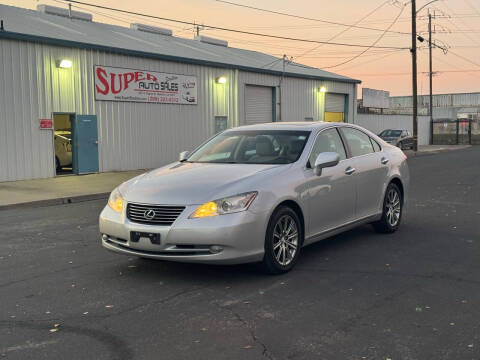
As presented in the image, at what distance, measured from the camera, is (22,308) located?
4727 millimetres

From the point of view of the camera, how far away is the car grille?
5176 mm

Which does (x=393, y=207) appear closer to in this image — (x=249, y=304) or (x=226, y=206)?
(x=226, y=206)

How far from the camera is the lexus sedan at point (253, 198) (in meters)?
5.15

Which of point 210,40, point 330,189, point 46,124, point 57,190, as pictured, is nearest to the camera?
point 330,189

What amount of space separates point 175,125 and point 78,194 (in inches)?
380

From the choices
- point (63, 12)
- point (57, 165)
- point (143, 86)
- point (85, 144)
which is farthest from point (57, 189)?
point (63, 12)

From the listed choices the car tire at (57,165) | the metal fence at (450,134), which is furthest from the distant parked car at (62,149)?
the metal fence at (450,134)

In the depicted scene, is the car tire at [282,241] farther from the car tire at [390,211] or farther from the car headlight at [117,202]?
the car tire at [390,211]

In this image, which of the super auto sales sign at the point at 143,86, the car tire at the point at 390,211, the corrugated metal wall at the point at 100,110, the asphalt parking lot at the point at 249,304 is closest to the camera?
the asphalt parking lot at the point at 249,304

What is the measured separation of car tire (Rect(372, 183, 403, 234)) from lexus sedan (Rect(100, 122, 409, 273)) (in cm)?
21

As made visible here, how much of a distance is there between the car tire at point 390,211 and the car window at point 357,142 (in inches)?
27.4

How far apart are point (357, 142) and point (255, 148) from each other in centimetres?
159

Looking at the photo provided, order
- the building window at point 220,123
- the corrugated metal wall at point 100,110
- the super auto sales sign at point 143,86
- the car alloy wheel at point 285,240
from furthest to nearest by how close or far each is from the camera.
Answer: the building window at point 220,123
the super auto sales sign at point 143,86
the corrugated metal wall at point 100,110
the car alloy wheel at point 285,240

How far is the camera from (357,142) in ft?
23.9
